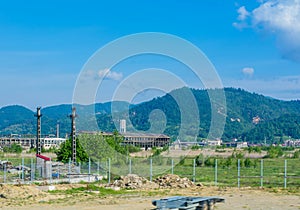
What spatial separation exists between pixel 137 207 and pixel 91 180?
1445 cm

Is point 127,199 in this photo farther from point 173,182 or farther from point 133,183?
point 173,182

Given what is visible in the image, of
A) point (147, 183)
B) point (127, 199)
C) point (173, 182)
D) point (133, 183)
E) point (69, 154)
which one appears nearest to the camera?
point (127, 199)

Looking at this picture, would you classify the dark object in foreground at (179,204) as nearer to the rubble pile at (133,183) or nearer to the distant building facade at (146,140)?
the rubble pile at (133,183)

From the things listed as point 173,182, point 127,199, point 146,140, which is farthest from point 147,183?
point 146,140

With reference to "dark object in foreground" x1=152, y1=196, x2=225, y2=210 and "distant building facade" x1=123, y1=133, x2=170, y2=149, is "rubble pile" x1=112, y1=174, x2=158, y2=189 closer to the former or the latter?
"dark object in foreground" x1=152, y1=196, x2=225, y2=210

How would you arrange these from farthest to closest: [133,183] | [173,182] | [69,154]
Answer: [69,154], [173,182], [133,183]

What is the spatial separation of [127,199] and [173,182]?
26.1 ft

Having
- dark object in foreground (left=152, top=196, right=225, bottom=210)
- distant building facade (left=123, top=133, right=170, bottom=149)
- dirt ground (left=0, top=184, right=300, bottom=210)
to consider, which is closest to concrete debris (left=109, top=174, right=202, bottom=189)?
dirt ground (left=0, top=184, right=300, bottom=210)

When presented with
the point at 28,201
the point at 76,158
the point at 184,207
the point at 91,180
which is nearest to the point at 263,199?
the point at 184,207

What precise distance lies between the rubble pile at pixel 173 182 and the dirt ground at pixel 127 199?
2.00 meters

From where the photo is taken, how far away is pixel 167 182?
32312 millimetres

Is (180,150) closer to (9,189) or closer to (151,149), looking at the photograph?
(151,149)

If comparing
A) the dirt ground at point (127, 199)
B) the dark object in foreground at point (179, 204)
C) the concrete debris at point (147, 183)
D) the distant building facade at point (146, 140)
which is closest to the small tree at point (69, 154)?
the concrete debris at point (147, 183)

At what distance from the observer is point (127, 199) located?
24422 millimetres
